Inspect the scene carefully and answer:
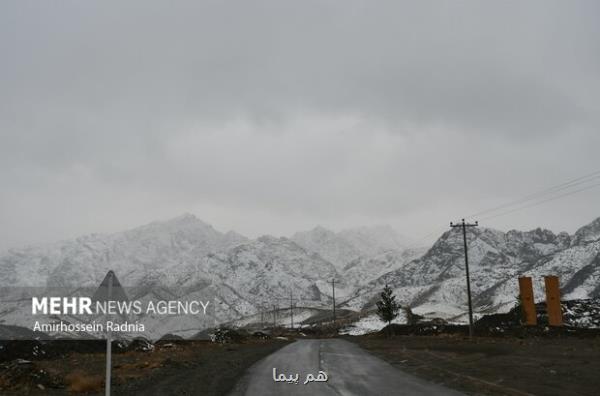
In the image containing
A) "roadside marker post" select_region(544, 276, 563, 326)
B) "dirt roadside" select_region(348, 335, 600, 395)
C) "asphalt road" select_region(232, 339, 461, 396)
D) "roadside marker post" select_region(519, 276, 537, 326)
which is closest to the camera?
"asphalt road" select_region(232, 339, 461, 396)

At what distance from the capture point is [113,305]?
1070 centimetres

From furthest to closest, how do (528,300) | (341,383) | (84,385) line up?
(528,300)
(341,383)
(84,385)

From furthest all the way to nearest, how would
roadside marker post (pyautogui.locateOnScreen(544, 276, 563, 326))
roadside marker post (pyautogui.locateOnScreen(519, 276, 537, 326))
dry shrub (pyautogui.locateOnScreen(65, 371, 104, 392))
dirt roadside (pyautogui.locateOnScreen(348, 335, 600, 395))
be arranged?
roadside marker post (pyautogui.locateOnScreen(519, 276, 537, 326))
roadside marker post (pyautogui.locateOnScreen(544, 276, 563, 326))
dry shrub (pyautogui.locateOnScreen(65, 371, 104, 392))
dirt roadside (pyautogui.locateOnScreen(348, 335, 600, 395))

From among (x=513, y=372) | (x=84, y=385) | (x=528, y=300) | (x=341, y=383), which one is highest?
(x=528, y=300)

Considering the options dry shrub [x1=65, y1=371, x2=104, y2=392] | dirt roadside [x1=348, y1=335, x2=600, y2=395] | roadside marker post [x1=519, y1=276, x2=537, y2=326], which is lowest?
dirt roadside [x1=348, y1=335, x2=600, y2=395]

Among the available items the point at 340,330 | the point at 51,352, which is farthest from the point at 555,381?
the point at 340,330

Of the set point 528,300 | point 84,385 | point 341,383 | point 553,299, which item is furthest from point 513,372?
point 528,300

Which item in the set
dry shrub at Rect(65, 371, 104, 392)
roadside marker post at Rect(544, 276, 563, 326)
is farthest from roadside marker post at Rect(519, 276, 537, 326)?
dry shrub at Rect(65, 371, 104, 392)

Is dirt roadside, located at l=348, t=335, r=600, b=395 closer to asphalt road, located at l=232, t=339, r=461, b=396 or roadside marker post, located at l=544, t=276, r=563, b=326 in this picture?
asphalt road, located at l=232, t=339, r=461, b=396

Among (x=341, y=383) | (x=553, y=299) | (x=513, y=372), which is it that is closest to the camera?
(x=341, y=383)

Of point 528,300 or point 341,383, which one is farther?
point 528,300

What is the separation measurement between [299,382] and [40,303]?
9254mm

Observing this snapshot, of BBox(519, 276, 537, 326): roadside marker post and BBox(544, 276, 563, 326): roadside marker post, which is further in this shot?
BBox(519, 276, 537, 326): roadside marker post

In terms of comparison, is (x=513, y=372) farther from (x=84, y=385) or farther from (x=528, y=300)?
(x=528, y=300)
